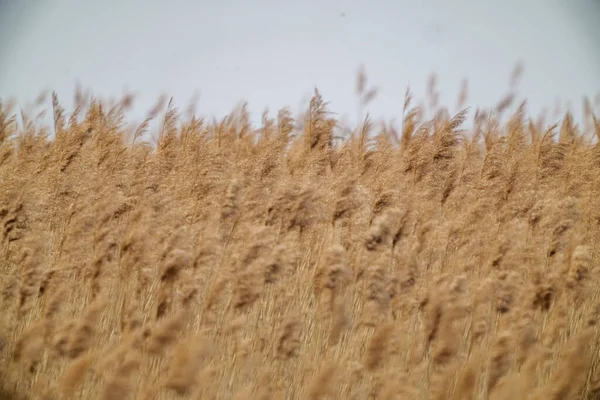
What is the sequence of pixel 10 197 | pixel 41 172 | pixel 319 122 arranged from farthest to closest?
pixel 319 122
pixel 41 172
pixel 10 197

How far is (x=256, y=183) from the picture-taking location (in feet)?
8.86

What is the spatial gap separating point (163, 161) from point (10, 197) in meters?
0.84

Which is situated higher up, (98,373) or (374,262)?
(374,262)

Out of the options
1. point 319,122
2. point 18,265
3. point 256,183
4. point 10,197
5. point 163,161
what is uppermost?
point 319,122

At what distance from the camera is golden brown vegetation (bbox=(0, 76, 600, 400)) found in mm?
1979

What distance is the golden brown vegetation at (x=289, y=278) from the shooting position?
198cm

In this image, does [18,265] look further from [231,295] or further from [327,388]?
[327,388]

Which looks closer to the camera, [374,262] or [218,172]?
[374,262]

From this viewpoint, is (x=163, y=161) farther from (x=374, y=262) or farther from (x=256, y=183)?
(x=374, y=262)

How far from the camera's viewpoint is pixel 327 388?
6.10 feet

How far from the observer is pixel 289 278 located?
2.30m

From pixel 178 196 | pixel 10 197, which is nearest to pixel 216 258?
pixel 178 196

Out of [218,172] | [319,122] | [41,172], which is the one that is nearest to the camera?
[218,172]

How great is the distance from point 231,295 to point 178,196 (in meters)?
0.77
